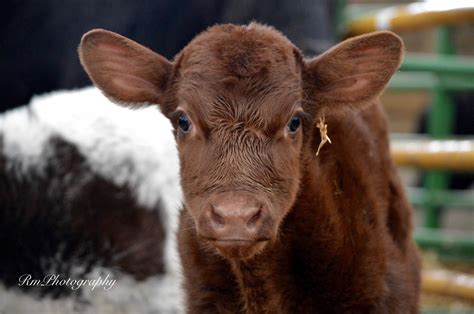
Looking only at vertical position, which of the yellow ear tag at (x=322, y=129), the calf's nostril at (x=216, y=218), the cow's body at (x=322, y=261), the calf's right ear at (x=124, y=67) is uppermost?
the calf's right ear at (x=124, y=67)

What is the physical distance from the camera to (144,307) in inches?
144

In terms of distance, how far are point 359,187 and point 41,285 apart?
1258 millimetres

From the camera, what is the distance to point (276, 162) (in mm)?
2705

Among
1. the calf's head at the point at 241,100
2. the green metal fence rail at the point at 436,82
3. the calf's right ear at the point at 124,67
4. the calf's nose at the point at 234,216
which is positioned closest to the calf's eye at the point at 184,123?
the calf's head at the point at 241,100

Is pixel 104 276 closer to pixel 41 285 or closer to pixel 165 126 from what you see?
pixel 41 285

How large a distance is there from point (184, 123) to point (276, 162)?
0.32m

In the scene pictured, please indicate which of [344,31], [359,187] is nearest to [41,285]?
[359,187]

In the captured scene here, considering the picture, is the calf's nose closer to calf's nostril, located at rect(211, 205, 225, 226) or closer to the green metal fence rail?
calf's nostril, located at rect(211, 205, 225, 226)

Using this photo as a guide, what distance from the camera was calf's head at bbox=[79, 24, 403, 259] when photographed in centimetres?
255

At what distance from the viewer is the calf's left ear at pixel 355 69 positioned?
294 centimetres

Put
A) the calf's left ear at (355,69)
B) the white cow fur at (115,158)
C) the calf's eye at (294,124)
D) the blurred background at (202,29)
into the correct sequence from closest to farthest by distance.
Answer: the calf's eye at (294,124) < the calf's left ear at (355,69) < the white cow fur at (115,158) < the blurred background at (202,29)

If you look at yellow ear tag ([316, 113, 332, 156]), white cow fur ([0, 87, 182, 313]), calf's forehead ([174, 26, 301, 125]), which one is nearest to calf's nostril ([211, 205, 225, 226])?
calf's forehead ([174, 26, 301, 125])

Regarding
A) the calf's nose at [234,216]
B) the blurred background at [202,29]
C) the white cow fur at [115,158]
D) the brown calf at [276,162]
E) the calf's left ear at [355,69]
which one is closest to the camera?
the calf's nose at [234,216]

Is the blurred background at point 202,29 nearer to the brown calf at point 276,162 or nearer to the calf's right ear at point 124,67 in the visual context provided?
the brown calf at point 276,162
